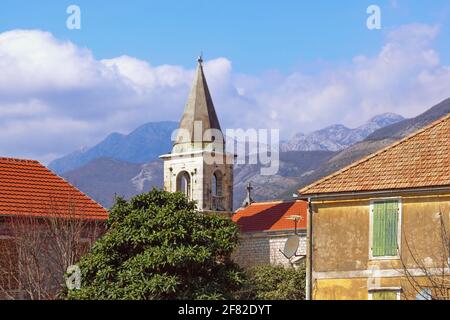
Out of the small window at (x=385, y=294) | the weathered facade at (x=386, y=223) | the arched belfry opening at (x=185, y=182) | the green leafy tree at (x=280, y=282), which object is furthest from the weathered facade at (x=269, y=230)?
the small window at (x=385, y=294)

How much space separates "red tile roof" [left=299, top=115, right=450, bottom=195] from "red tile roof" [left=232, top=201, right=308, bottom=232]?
3322 cm

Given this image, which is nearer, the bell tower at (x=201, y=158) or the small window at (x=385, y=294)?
the small window at (x=385, y=294)

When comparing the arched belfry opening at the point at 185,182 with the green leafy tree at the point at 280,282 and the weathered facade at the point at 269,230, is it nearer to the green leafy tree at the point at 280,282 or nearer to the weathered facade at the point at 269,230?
the weathered facade at the point at 269,230

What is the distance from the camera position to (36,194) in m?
40.1

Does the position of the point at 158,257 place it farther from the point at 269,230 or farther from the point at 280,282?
the point at 269,230

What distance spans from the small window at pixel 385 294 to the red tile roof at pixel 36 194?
49.7 ft

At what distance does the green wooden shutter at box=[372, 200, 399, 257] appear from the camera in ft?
87.6

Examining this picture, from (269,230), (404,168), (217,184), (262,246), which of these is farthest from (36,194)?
(217,184)

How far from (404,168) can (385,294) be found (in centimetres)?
335

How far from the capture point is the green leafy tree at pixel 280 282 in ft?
139

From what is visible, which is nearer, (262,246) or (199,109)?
(262,246)

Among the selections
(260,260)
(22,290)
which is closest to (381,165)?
(22,290)

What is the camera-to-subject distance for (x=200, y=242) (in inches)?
1241
